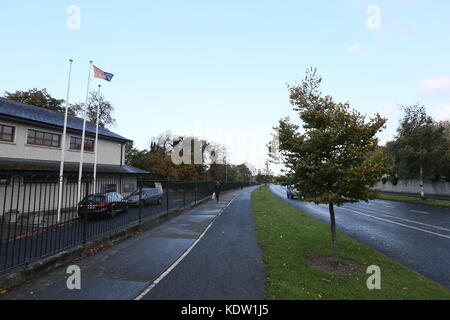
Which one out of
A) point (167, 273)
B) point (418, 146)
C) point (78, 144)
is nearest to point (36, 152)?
point (78, 144)

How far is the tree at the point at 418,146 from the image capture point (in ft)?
75.6

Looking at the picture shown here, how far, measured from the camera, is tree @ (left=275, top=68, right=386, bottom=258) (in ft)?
A: 18.3

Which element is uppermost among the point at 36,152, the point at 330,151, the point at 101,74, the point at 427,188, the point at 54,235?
the point at 101,74

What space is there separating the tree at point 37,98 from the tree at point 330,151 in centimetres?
3580

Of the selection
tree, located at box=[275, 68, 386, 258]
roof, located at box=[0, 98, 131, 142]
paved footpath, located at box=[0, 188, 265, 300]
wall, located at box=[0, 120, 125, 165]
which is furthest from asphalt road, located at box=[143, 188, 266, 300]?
roof, located at box=[0, 98, 131, 142]

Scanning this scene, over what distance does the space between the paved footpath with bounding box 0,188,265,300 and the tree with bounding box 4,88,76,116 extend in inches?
1307

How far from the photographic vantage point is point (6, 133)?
51.1 feet

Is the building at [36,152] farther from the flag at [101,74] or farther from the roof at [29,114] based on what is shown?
the flag at [101,74]

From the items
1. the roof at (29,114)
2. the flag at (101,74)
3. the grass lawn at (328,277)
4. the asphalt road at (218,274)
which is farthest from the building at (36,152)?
the grass lawn at (328,277)

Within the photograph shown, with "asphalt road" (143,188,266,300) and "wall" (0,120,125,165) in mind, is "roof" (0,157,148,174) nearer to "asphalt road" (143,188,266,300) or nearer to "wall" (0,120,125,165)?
"wall" (0,120,125,165)

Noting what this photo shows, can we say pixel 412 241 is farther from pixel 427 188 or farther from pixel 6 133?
pixel 427 188

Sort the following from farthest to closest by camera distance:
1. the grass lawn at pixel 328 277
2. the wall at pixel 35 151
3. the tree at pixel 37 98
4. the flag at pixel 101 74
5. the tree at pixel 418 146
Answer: the tree at pixel 37 98 < the tree at pixel 418 146 < the wall at pixel 35 151 < the flag at pixel 101 74 < the grass lawn at pixel 328 277

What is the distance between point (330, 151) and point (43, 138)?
769 inches
